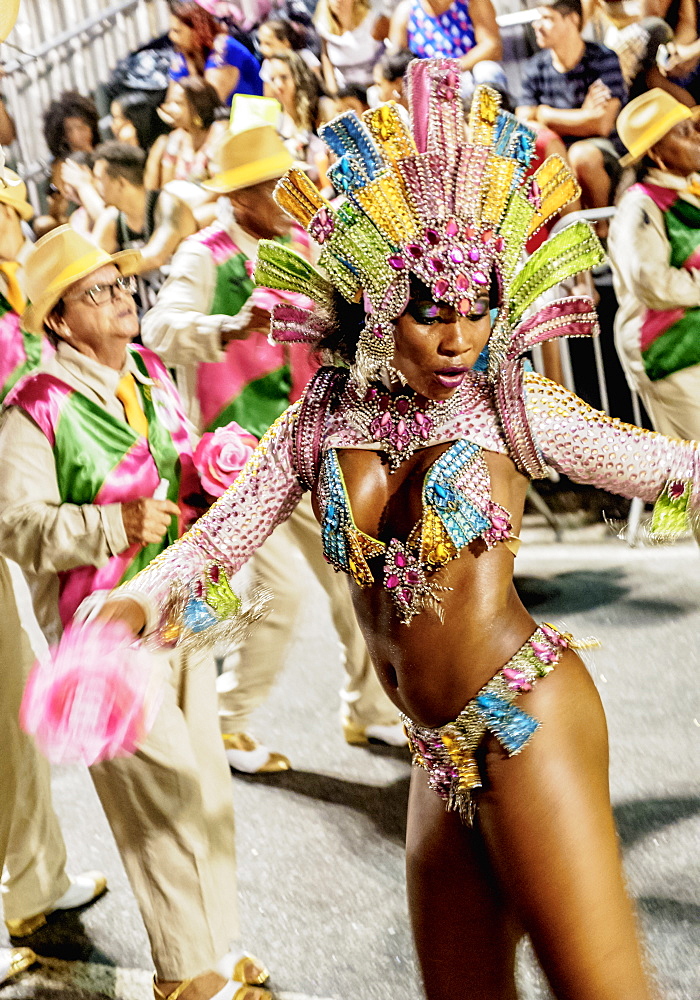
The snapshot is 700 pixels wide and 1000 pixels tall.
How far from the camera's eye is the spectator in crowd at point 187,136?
518cm

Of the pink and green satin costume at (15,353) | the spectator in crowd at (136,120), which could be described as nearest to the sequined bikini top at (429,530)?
the pink and green satin costume at (15,353)

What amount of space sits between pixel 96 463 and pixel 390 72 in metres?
3.33

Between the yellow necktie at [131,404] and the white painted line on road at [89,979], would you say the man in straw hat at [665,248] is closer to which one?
the yellow necktie at [131,404]

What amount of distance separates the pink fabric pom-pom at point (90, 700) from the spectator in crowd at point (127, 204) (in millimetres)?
3726

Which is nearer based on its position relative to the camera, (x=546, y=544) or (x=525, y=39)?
(x=525, y=39)

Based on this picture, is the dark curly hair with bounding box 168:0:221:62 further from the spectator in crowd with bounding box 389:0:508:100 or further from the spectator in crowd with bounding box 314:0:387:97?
the spectator in crowd with bounding box 389:0:508:100

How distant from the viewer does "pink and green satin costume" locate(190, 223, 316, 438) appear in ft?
11.3

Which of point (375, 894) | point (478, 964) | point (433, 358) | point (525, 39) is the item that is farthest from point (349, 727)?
point (525, 39)

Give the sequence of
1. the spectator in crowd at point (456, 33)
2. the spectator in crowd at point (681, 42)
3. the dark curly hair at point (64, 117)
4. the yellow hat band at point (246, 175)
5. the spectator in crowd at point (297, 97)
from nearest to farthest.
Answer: the yellow hat band at point (246, 175)
the spectator in crowd at point (681, 42)
the spectator in crowd at point (456, 33)
the spectator in crowd at point (297, 97)
the dark curly hair at point (64, 117)

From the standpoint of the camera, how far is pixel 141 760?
7.68 ft

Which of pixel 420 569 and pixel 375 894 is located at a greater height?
pixel 420 569

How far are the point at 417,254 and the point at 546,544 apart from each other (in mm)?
4107

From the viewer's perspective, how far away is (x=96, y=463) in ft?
7.77

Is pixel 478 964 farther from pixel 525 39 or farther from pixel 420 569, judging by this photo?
pixel 525 39
